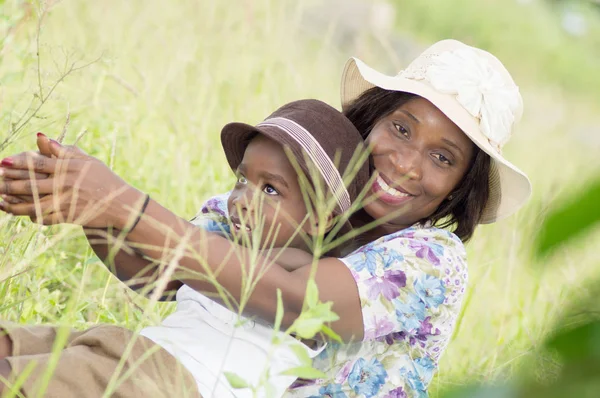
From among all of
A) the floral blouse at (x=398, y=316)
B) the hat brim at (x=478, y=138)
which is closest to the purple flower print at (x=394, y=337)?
the floral blouse at (x=398, y=316)

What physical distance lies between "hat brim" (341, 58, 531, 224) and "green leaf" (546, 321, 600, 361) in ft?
6.21

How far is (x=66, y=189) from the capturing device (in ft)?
5.44

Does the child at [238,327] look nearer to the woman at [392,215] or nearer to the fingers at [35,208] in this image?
the woman at [392,215]

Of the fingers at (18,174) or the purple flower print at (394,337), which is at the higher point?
Result: the fingers at (18,174)

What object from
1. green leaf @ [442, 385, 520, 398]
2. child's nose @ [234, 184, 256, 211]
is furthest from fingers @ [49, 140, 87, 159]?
green leaf @ [442, 385, 520, 398]

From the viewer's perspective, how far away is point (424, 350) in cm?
220

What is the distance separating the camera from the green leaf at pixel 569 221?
42cm

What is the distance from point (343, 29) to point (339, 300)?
673 cm

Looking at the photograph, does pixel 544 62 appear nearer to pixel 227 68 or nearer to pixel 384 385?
pixel 227 68

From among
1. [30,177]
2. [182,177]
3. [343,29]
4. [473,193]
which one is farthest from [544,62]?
[30,177]

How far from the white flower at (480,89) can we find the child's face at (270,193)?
56 centimetres

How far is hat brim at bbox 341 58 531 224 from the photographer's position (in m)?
2.34

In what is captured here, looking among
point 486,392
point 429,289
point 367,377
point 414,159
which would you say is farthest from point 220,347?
point 486,392

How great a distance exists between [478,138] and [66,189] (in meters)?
1.17
